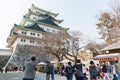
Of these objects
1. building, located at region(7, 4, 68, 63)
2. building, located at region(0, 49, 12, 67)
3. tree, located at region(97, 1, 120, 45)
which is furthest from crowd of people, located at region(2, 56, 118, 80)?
building, located at region(0, 49, 12, 67)

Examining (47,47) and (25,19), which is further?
(25,19)

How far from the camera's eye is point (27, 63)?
25.4 feet

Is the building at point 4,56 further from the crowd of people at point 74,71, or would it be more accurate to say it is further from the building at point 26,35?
the crowd of people at point 74,71

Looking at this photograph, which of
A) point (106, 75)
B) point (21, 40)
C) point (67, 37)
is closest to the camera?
point (106, 75)

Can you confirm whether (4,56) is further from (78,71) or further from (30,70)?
(30,70)

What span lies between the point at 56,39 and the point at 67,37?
241 centimetres

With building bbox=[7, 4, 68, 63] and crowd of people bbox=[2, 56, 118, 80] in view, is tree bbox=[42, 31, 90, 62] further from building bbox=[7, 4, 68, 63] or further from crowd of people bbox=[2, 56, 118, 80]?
crowd of people bbox=[2, 56, 118, 80]

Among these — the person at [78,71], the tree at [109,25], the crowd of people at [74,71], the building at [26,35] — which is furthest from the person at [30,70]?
the building at [26,35]

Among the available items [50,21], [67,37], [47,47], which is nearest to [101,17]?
[67,37]

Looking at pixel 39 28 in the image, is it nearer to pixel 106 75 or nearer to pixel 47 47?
pixel 47 47

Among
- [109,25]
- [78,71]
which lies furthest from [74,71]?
[109,25]

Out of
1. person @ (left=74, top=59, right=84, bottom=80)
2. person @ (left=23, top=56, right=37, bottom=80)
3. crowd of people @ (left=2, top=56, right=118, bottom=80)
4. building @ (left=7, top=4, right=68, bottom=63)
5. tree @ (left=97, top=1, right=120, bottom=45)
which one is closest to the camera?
person @ (left=23, top=56, right=37, bottom=80)

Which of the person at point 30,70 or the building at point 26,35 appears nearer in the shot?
the person at point 30,70

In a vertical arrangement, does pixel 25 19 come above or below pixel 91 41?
above
